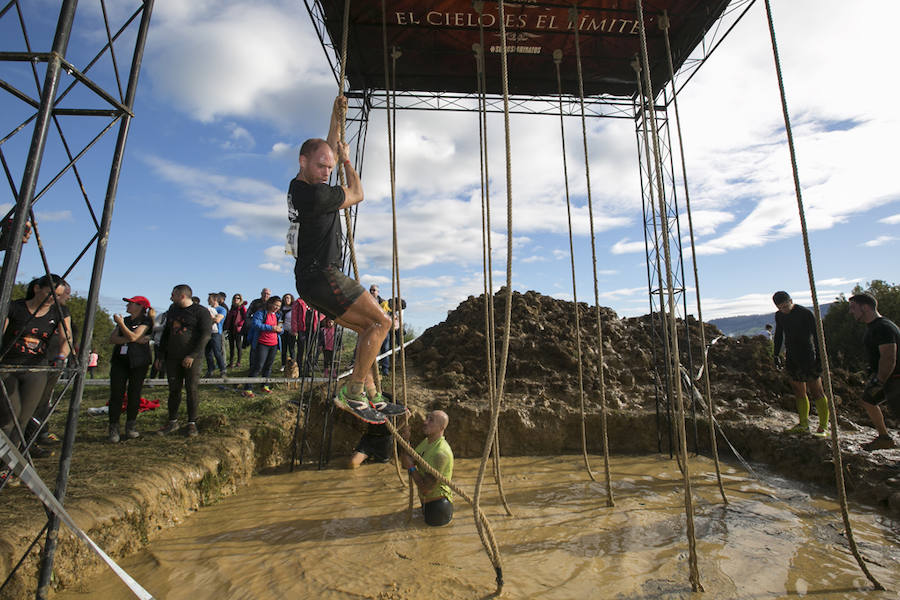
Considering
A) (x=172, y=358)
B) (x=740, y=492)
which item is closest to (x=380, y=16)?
(x=172, y=358)

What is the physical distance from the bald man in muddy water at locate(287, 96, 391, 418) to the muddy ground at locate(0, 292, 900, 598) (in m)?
2.31

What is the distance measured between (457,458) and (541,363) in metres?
2.66

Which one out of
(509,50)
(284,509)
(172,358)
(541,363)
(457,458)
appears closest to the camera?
(284,509)

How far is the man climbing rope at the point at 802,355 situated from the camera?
5863 millimetres

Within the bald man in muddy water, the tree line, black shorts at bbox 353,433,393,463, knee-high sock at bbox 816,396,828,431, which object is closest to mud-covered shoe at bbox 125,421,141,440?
black shorts at bbox 353,433,393,463

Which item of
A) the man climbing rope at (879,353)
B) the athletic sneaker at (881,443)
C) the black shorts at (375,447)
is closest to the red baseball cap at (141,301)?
the black shorts at (375,447)

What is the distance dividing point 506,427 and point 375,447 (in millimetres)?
2081

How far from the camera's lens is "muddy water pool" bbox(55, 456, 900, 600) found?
327 cm

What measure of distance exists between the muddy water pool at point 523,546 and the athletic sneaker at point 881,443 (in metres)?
1.01

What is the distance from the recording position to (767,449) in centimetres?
662

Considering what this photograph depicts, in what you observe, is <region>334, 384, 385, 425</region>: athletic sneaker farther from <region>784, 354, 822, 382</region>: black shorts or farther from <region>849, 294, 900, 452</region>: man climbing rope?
<region>784, 354, 822, 382</region>: black shorts

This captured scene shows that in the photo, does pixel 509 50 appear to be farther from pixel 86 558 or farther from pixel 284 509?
pixel 86 558

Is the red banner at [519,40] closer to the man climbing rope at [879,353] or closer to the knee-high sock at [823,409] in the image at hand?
the man climbing rope at [879,353]

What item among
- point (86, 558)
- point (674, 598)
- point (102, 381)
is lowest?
point (674, 598)
